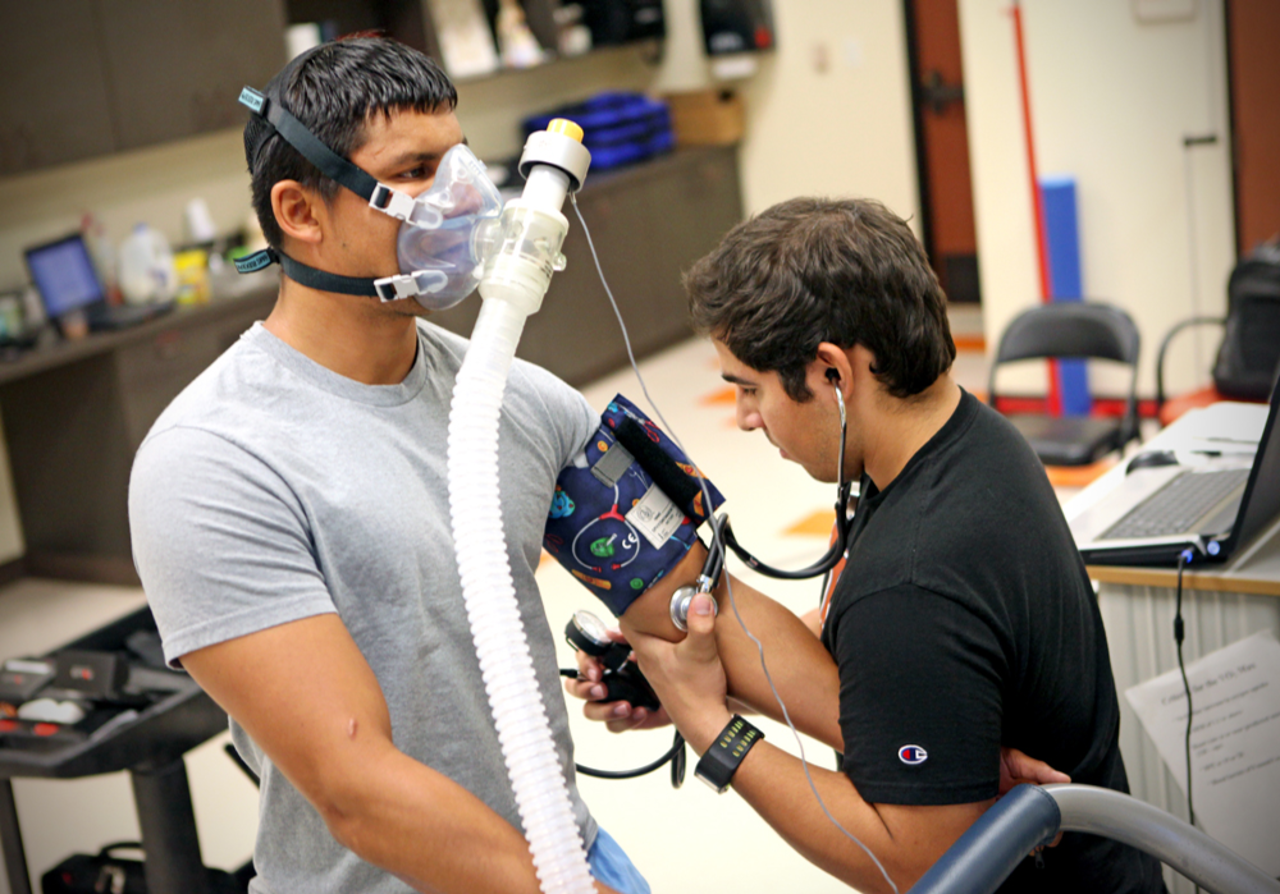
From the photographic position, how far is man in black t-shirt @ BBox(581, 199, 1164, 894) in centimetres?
121

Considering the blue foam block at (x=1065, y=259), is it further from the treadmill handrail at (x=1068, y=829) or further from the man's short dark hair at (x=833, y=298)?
the treadmill handrail at (x=1068, y=829)

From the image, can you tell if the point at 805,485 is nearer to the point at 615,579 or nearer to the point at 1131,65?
the point at 1131,65

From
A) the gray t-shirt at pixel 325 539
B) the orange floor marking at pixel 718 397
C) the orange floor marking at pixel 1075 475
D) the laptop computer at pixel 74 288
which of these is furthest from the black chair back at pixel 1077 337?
the laptop computer at pixel 74 288

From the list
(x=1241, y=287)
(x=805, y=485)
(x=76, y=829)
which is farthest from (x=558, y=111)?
(x=76, y=829)

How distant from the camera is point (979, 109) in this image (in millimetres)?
4984

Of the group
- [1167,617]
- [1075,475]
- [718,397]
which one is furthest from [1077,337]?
[718,397]

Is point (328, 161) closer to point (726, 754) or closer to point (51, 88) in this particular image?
point (726, 754)

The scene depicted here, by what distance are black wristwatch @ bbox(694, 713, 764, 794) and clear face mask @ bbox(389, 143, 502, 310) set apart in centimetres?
55

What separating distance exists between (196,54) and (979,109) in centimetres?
302

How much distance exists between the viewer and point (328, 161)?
123 centimetres

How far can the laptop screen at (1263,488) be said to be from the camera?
5.60 feet

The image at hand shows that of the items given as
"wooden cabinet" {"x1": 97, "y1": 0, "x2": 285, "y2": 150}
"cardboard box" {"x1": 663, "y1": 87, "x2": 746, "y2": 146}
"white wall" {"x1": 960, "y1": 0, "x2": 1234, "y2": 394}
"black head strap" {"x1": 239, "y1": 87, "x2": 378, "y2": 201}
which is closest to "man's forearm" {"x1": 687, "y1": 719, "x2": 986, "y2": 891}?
"black head strap" {"x1": 239, "y1": 87, "x2": 378, "y2": 201}

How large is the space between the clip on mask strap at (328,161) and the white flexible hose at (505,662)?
23 cm

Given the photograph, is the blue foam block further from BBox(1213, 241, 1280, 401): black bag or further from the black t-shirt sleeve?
the black t-shirt sleeve
